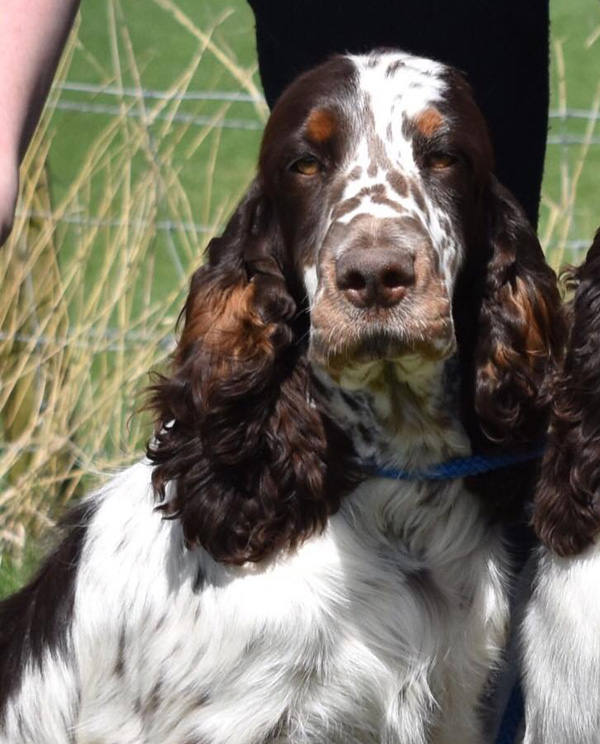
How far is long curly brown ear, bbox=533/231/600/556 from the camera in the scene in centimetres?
316

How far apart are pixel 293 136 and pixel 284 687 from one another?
1171mm

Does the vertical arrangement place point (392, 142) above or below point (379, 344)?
above

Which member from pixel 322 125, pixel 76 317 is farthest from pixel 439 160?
pixel 76 317

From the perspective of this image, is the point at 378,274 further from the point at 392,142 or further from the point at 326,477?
the point at 326,477

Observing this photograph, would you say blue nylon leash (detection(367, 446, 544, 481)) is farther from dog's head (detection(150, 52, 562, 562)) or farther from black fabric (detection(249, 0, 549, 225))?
black fabric (detection(249, 0, 549, 225))

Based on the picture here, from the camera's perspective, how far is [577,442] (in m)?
3.20

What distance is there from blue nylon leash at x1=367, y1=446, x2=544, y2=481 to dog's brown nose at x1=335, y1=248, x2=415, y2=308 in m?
0.55

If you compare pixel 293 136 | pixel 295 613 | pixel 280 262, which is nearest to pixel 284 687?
pixel 295 613

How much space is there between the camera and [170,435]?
11.6ft

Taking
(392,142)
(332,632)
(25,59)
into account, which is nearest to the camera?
(25,59)

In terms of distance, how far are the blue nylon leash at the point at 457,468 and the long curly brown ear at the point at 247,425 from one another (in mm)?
131

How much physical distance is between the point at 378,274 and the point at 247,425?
2.00 feet

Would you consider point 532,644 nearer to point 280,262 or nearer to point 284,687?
point 284,687

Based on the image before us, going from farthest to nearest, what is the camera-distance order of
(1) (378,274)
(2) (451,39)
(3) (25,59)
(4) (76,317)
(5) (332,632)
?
(4) (76,317), (2) (451,39), (5) (332,632), (1) (378,274), (3) (25,59)
